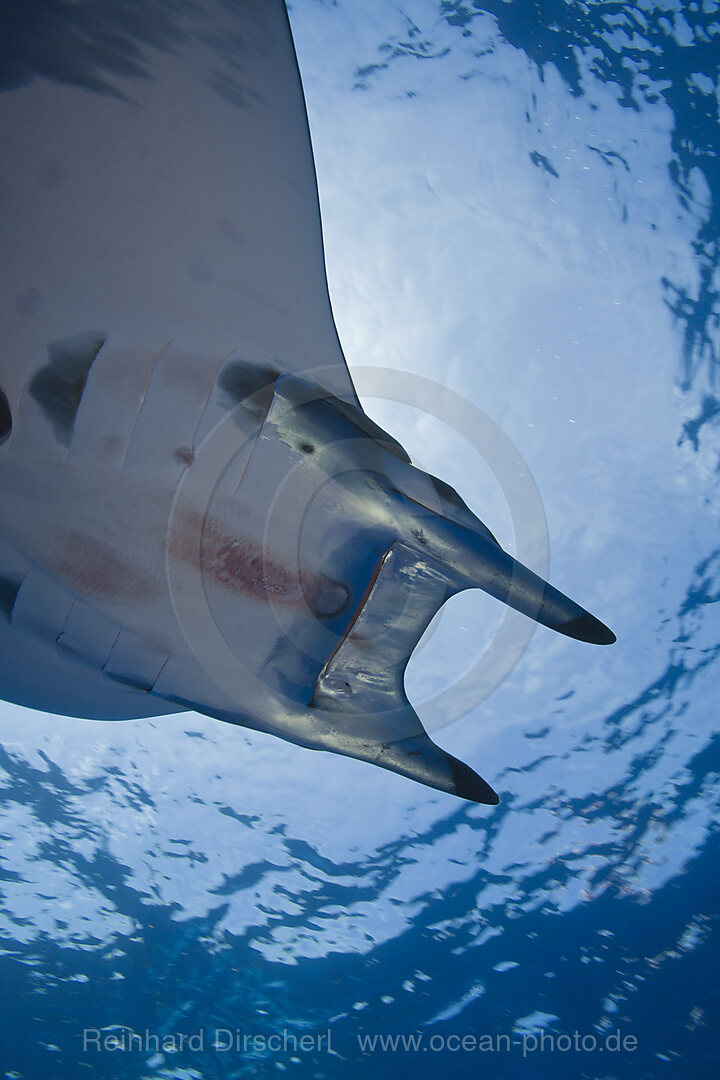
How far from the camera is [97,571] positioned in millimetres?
1607

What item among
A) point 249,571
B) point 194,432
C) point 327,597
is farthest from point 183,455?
point 327,597

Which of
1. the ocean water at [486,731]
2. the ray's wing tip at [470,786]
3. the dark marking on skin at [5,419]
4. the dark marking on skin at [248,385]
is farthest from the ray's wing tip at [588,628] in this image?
the ocean water at [486,731]

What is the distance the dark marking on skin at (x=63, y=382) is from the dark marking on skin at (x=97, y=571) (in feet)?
0.92

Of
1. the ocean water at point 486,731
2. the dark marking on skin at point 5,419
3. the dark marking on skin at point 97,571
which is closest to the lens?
the dark marking on skin at point 5,419

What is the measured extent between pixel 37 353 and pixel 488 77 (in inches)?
182

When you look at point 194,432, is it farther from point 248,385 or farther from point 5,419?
point 5,419

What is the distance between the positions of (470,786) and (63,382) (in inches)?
61.7

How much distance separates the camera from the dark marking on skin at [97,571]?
1.59 m

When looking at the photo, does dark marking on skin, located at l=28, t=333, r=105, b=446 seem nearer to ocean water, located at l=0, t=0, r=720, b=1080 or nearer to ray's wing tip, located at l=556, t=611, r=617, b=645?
ray's wing tip, located at l=556, t=611, r=617, b=645

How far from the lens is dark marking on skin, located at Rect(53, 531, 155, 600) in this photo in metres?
1.59

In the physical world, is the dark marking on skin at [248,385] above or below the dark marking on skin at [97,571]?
above

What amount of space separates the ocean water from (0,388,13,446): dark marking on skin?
3479 millimetres

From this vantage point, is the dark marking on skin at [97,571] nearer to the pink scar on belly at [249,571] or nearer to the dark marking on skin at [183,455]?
the pink scar on belly at [249,571]

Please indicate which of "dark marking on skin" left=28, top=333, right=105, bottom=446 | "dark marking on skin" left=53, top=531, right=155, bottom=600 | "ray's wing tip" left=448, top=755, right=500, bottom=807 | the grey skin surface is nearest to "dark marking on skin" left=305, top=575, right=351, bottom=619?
the grey skin surface
